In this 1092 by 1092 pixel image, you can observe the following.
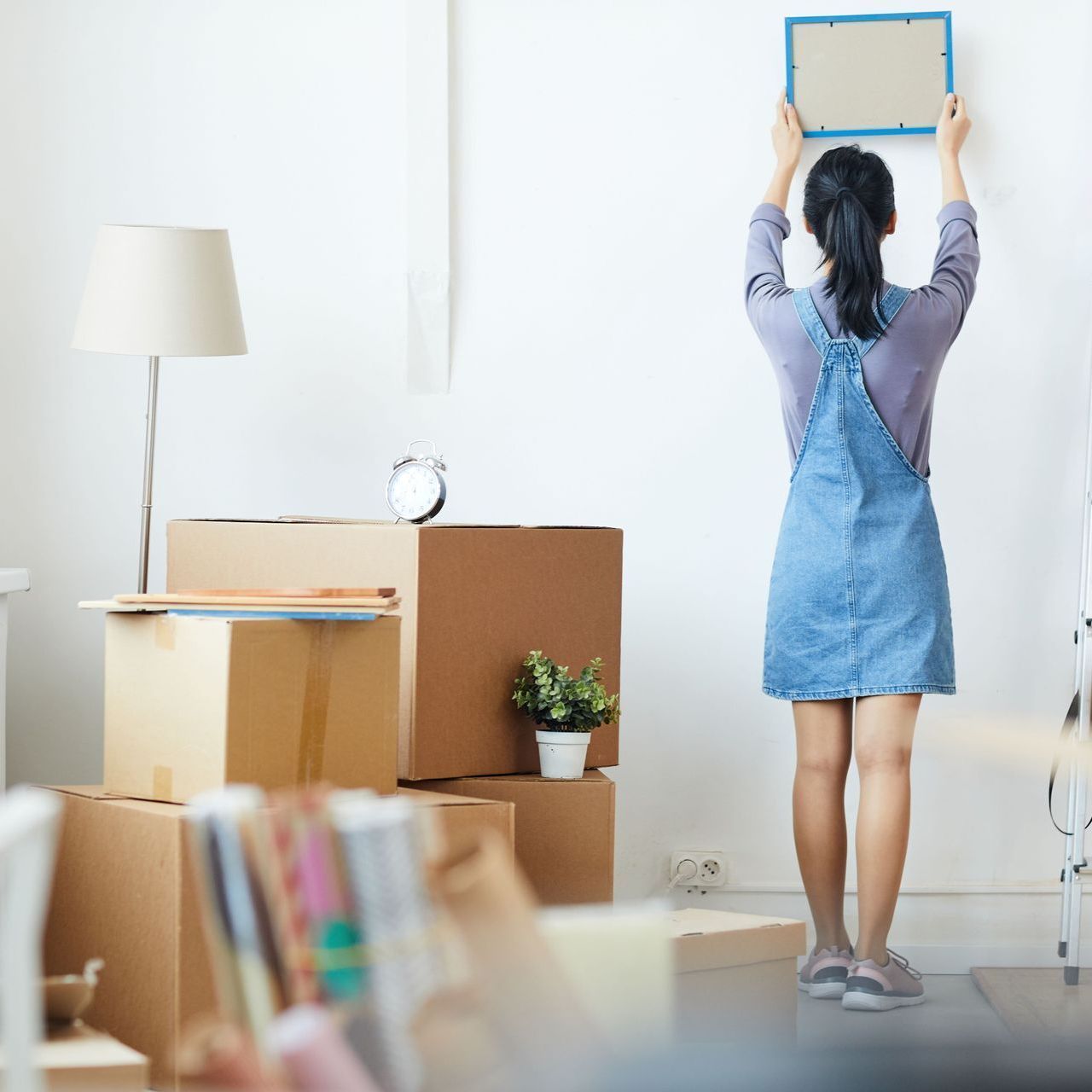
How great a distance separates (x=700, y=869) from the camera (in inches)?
129

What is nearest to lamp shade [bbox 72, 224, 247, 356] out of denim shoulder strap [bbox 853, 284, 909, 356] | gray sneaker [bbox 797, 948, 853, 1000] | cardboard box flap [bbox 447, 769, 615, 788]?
cardboard box flap [bbox 447, 769, 615, 788]

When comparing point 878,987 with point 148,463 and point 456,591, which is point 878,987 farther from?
point 148,463

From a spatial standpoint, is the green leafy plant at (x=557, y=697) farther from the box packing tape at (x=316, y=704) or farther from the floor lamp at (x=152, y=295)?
the floor lamp at (x=152, y=295)

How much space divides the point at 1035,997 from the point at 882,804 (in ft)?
2.04

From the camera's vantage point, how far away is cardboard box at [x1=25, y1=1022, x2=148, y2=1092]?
1.30 m

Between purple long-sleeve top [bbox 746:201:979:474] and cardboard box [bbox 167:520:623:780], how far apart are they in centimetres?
51

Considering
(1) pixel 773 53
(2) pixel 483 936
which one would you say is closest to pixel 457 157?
(1) pixel 773 53

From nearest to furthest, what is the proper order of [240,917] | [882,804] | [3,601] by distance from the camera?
1. [240,917]
2. [3,601]
3. [882,804]

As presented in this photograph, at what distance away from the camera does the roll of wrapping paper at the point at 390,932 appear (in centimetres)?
96

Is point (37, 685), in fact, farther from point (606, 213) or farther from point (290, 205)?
point (606, 213)

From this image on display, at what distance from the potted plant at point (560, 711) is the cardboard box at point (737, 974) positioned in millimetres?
313

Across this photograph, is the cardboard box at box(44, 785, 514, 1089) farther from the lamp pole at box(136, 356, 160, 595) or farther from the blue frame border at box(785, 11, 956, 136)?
the blue frame border at box(785, 11, 956, 136)

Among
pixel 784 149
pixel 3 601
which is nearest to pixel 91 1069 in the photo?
pixel 3 601

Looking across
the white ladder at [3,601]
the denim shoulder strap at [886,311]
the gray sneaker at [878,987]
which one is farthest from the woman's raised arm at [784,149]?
the white ladder at [3,601]
